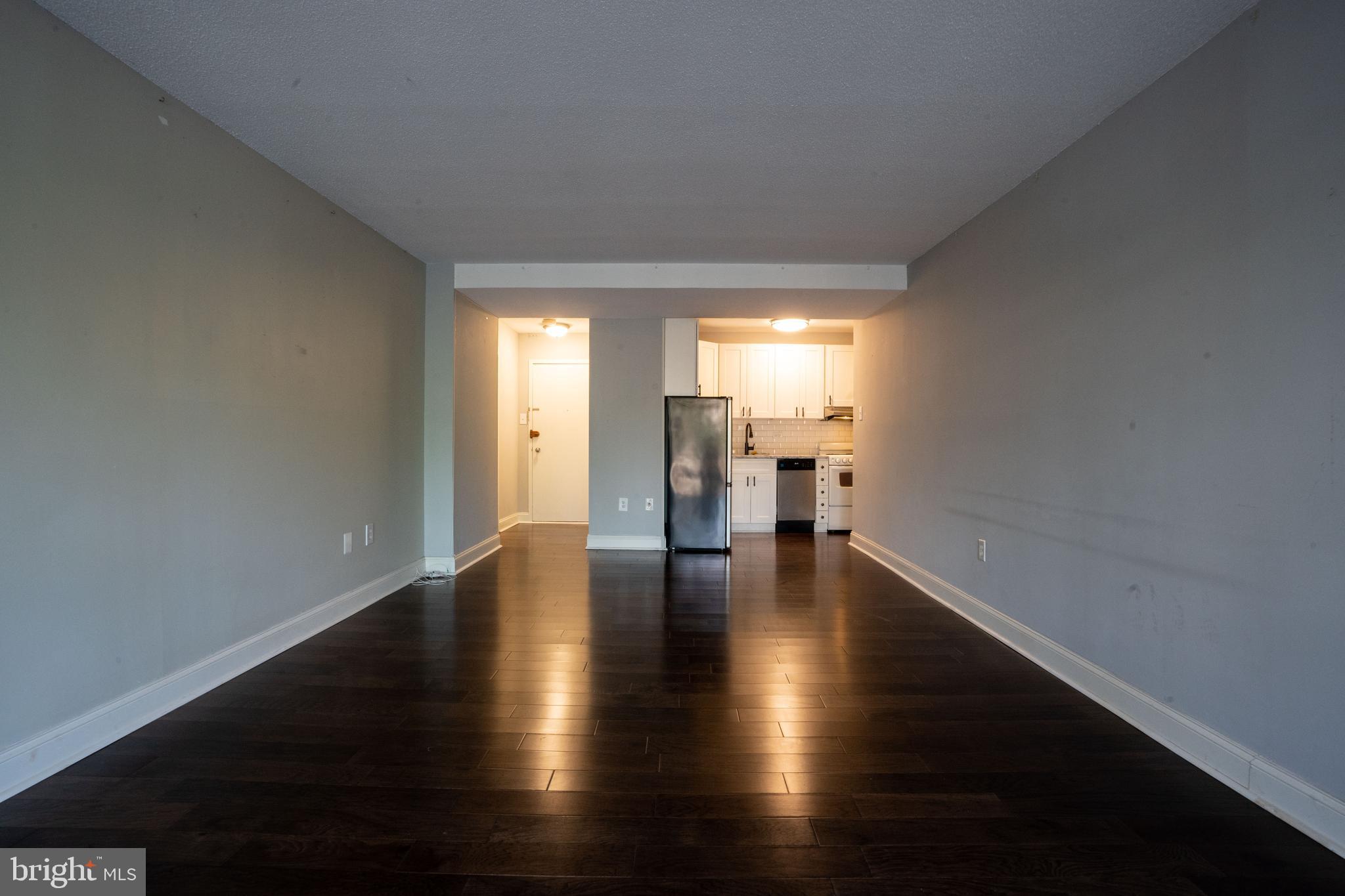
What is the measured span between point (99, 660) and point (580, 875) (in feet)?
5.97

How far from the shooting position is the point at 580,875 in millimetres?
1409

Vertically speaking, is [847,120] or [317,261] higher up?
[847,120]

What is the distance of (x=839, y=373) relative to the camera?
279 inches

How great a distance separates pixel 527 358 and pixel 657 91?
5.44m

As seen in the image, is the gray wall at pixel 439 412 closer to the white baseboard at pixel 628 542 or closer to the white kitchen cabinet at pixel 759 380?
the white baseboard at pixel 628 542

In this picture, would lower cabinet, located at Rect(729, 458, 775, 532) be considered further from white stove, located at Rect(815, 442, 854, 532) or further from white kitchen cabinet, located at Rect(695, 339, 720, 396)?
white kitchen cabinet, located at Rect(695, 339, 720, 396)

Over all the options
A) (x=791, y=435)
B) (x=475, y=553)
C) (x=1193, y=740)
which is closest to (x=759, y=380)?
(x=791, y=435)

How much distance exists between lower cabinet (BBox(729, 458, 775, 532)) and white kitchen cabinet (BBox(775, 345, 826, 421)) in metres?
0.77

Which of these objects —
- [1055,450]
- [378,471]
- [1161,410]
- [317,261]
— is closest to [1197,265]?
[1161,410]

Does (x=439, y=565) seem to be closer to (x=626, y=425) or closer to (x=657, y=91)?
(x=626, y=425)

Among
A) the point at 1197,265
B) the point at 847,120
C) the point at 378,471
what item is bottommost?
the point at 378,471

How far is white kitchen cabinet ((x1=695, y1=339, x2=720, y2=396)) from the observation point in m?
6.77

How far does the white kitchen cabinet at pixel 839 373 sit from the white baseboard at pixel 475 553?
4.10 m

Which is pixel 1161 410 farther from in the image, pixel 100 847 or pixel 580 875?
pixel 100 847
